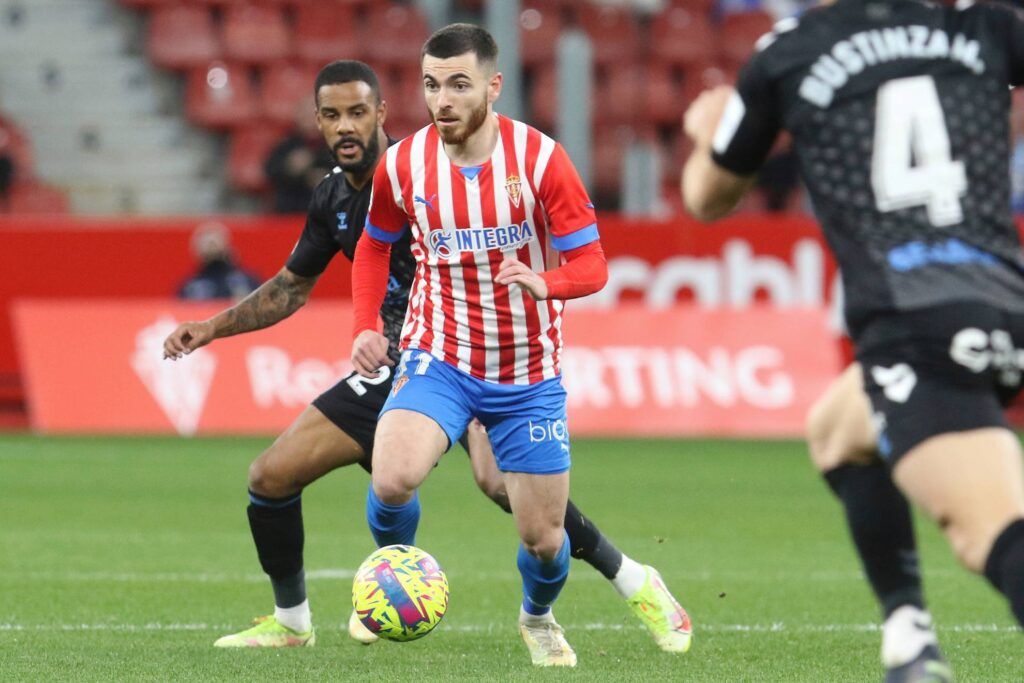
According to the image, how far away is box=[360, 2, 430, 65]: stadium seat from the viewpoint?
19531 mm

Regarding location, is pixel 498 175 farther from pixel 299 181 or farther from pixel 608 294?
pixel 299 181

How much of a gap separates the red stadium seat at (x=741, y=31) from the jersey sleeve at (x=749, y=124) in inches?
669

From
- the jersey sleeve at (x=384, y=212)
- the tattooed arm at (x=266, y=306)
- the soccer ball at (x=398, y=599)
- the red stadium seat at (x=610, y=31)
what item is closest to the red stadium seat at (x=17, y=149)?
the red stadium seat at (x=610, y=31)

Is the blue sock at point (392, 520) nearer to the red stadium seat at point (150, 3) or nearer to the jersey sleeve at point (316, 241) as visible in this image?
the jersey sleeve at point (316, 241)

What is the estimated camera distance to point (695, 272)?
52.6 feet

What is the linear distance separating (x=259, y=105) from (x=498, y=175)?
1374 cm

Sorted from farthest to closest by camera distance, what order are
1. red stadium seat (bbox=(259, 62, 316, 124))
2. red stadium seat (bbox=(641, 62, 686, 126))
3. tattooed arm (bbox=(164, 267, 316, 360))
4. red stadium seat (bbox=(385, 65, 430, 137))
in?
red stadium seat (bbox=(641, 62, 686, 126)) < red stadium seat (bbox=(259, 62, 316, 124)) < red stadium seat (bbox=(385, 65, 430, 137)) < tattooed arm (bbox=(164, 267, 316, 360))

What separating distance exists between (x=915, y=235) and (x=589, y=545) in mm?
2851

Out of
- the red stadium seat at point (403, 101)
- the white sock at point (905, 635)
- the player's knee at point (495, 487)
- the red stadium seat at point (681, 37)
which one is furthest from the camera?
the red stadium seat at point (681, 37)

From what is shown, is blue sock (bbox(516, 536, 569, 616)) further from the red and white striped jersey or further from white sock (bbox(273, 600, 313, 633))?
white sock (bbox(273, 600, 313, 633))

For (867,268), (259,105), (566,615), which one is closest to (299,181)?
(259,105)

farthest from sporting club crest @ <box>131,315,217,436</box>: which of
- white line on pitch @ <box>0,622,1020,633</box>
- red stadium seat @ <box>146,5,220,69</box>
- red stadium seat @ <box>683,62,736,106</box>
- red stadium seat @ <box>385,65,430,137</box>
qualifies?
white line on pitch @ <box>0,622,1020,633</box>

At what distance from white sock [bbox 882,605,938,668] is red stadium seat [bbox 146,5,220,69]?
16.2 metres

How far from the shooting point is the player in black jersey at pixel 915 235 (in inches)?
148
